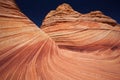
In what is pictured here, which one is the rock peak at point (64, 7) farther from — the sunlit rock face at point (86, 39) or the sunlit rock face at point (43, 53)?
the sunlit rock face at point (43, 53)

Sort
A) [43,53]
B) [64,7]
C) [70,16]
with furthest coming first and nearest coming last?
[64,7] < [70,16] < [43,53]

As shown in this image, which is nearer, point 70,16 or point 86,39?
point 86,39

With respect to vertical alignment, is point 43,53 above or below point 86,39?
above

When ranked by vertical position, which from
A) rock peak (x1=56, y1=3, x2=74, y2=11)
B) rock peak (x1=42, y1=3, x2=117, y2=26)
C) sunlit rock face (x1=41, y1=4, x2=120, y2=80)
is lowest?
sunlit rock face (x1=41, y1=4, x2=120, y2=80)

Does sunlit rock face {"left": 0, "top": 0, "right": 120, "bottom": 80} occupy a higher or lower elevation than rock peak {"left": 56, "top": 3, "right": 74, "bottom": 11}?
lower

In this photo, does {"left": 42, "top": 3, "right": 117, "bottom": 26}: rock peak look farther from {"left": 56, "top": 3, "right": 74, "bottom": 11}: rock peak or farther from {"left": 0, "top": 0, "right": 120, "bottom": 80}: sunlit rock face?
{"left": 0, "top": 0, "right": 120, "bottom": 80}: sunlit rock face

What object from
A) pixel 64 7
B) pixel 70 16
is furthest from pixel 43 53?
pixel 64 7

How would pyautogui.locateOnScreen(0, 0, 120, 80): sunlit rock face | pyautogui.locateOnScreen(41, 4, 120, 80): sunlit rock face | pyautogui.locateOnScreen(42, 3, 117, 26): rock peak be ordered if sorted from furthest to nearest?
pyautogui.locateOnScreen(42, 3, 117, 26): rock peak → pyautogui.locateOnScreen(41, 4, 120, 80): sunlit rock face → pyautogui.locateOnScreen(0, 0, 120, 80): sunlit rock face

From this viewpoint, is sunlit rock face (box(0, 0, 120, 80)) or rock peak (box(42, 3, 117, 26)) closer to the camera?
sunlit rock face (box(0, 0, 120, 80))

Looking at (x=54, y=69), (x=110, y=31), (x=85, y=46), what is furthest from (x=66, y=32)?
(x=54, y=69)

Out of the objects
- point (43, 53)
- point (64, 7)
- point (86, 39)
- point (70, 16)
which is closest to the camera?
point (43, 53)

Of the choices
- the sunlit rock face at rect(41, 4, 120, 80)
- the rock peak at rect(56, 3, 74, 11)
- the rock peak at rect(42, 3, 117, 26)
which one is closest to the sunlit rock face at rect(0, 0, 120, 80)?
the sunlit rock face at rect(41, 4, 120, 80)

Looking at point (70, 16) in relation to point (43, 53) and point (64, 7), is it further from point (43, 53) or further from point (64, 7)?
point (43, 53)

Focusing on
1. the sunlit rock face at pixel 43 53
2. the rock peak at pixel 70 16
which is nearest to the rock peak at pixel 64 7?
the rock peak at pixel 70 16
